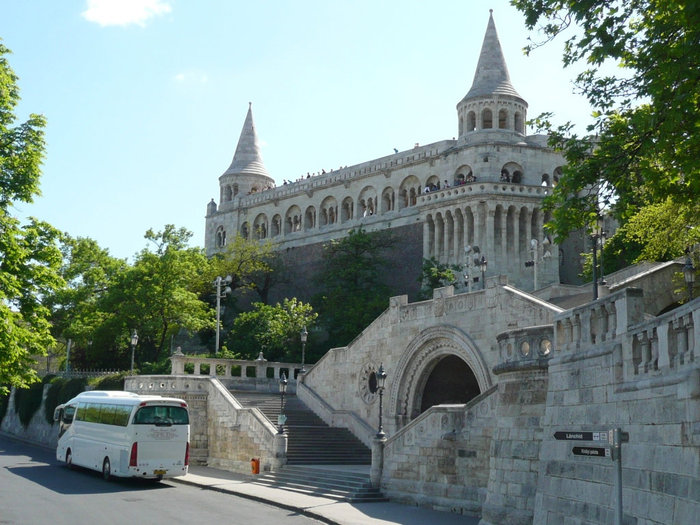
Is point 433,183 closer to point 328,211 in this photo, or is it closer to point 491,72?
point 491,72

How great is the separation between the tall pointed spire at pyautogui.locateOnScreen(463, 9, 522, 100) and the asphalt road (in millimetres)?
31267

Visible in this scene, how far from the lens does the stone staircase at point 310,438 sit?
27877 mm

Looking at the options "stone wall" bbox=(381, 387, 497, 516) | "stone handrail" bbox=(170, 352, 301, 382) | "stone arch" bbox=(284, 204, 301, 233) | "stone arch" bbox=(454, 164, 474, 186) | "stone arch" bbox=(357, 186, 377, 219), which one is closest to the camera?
"stone wall" bbox=(381, 387, 497, 516)

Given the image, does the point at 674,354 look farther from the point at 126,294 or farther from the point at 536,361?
the point at 126,294

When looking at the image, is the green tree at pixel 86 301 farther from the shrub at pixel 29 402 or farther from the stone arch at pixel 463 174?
the stone arch at pixel 463 174

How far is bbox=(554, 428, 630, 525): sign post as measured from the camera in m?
10.1

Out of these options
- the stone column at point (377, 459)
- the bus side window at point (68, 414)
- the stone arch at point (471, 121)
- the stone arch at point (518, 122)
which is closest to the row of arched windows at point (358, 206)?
the stone arch at point (471, 121)

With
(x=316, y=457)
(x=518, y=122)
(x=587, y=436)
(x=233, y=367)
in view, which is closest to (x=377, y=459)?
(x=316, y=457)

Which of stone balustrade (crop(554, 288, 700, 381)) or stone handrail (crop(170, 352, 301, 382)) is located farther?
stone handrail (crop(170, 352, 301, 382))

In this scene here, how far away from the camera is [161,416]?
2445cm

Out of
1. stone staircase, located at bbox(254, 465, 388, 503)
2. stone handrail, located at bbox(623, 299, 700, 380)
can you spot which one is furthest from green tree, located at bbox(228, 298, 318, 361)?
stone handrail, located at bbox(623, 299, 700, 380)

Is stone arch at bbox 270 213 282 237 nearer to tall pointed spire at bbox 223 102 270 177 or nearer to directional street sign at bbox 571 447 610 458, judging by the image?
tall pointed spire at bbox 223 102 270 177

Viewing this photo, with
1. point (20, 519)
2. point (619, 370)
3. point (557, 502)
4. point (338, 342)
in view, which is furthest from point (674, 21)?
point (338, 342)

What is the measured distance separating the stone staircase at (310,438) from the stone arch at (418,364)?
81.8 inches
